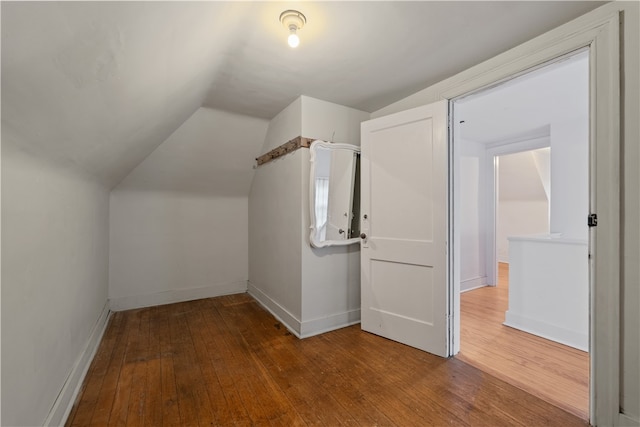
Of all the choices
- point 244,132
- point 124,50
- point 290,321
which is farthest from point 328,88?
point 290,321

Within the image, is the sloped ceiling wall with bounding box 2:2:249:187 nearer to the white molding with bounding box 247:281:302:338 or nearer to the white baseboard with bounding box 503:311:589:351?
the white molding with bounding box 247:281:302:338

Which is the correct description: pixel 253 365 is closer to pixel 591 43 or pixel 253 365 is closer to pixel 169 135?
pixel 169 135

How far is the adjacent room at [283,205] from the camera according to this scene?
116cm

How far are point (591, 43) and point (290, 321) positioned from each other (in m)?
2.97

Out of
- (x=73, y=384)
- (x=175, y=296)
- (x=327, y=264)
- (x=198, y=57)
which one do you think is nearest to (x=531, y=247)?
(x=327, y=264)

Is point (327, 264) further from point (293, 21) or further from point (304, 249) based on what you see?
point (293, 21)

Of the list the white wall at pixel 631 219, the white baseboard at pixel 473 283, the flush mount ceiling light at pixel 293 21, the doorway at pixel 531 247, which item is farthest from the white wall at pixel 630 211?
the white baseboard at pixel 473 283

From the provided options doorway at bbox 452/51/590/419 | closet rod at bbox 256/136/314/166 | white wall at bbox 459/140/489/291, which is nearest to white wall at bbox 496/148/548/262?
white wall at bbox 459/140/489/291

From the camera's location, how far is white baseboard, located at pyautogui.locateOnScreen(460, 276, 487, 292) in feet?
13.1

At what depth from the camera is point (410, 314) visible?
2.35 metres

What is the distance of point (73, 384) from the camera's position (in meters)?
1.70

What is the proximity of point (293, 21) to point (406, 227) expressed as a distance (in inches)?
67.4

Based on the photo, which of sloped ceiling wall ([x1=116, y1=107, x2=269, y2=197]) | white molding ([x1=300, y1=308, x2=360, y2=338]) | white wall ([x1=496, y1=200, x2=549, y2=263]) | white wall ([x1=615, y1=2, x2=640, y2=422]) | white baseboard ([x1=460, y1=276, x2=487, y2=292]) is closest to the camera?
white wall ([x1=615, y1=2, x2=640, y2=422])

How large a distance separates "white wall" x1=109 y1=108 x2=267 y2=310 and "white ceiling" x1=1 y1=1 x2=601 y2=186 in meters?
0.48
